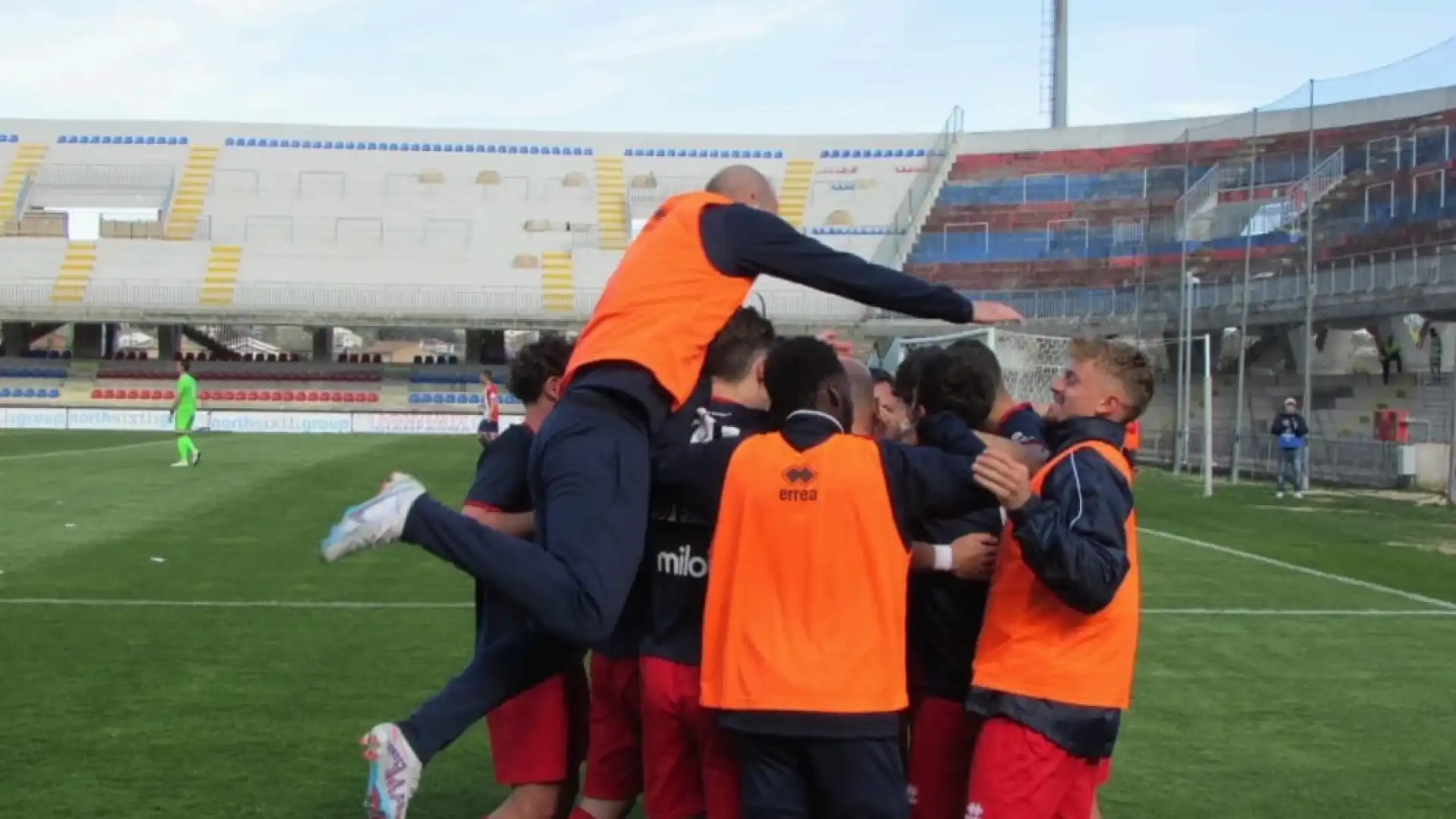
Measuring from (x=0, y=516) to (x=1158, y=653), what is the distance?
1252 centimetres

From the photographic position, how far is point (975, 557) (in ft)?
13.5

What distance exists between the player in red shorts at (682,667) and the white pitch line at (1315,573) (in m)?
9.17

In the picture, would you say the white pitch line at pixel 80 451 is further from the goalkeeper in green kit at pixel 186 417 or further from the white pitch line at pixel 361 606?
the white pitch line at pixel 361 606

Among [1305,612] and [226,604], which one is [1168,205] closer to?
[1305,612]

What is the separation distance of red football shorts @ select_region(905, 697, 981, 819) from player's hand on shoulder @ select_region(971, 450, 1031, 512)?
2.97ft

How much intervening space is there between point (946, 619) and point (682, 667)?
0.80 m

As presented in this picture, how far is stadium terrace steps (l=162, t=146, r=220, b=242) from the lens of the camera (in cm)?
5169

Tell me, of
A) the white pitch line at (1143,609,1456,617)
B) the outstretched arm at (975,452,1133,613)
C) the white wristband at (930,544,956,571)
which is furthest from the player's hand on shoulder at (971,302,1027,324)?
the white pitch line at (1143,609,1456,617)

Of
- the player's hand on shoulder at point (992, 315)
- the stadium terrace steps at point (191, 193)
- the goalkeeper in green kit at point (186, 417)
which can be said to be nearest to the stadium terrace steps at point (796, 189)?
the stadium terrace steps at point (191, 193)

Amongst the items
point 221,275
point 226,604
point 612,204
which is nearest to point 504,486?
point 226,604

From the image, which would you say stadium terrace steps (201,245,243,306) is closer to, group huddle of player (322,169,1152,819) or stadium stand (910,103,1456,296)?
stadium stand (910,103,1456,296)

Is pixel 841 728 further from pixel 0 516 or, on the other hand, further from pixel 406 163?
pixel 406 163

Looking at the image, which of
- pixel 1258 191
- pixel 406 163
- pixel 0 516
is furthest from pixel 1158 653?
pixel 406 163

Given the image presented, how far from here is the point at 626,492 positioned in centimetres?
402
